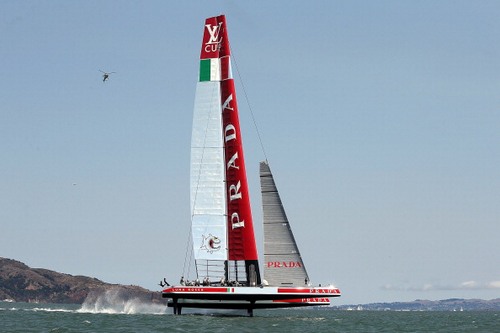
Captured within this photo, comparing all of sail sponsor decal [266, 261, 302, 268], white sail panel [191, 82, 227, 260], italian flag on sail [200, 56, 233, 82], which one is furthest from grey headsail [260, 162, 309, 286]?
italian flag on sail [200, 56, 233, 82]

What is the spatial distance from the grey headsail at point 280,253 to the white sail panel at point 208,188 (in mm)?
3499

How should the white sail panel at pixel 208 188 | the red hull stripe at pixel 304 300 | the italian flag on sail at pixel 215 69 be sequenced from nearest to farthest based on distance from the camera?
the red hull stripe at pixel 304 300
the white sail panel at pixel 208 188
the italian flag on sail at pixel 215 69

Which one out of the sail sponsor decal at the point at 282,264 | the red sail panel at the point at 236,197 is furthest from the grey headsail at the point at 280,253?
the red sail panel at the point at 236,197

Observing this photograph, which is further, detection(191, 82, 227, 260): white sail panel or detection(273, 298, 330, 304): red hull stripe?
detection(191, 82, 227, 260): white sail panel

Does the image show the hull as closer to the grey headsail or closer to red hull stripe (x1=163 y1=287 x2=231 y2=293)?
red hull stripe (x1=163 y1=287 x2=231 y2=293)

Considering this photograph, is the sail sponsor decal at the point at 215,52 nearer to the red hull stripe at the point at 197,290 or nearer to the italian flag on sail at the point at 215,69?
the italian flag on sail at the point at 215,69

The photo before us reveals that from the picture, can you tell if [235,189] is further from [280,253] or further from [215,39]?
[215,39]

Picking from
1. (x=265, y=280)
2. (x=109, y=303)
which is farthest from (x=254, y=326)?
(x=109, y=303)

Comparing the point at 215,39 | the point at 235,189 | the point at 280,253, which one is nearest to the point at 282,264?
the point at 280,253

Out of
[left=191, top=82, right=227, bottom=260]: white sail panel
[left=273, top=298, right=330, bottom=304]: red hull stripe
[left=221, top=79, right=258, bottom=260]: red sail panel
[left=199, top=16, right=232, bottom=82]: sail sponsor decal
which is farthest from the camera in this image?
[left=199, top=16, right=232, bottom=82]: sail sponsor decal

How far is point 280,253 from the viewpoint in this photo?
168 feet

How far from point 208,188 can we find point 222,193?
960 millimetres

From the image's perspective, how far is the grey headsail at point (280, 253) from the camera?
5084 cm

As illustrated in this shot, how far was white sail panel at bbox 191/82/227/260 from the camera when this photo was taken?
53375 mm
